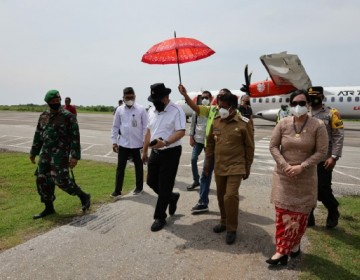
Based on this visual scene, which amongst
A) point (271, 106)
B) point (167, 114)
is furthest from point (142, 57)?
point (271, 106)

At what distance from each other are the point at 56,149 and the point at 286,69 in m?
17.5

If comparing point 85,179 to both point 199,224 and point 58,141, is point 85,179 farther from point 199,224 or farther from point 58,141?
point 199,224

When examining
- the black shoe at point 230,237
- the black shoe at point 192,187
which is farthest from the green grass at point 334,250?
the black shoe at point 192,187

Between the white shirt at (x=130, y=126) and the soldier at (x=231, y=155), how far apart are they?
2.69 m

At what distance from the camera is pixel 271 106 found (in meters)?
24.2

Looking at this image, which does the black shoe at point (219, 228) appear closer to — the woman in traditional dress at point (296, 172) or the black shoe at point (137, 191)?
the woman in traditional dress at point (296, 172)

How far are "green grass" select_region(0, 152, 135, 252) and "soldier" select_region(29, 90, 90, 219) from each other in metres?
0.35

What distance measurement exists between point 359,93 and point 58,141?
21.9 meters

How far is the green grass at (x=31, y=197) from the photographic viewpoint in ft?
16.5

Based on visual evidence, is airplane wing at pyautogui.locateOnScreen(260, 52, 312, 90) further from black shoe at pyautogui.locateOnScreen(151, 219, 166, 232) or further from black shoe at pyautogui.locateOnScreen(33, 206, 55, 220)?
black shoe at pyautogui.locateOnScreen(33, 206, 55, 220)

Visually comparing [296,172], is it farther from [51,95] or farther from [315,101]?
[51,95]

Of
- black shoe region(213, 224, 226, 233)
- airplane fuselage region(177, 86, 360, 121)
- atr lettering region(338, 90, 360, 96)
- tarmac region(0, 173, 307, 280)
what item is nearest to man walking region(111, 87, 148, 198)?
tarmac region(0, 173, 307, 280)

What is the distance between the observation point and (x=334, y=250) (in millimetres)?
4277

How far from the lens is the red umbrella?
5230 millimetres
